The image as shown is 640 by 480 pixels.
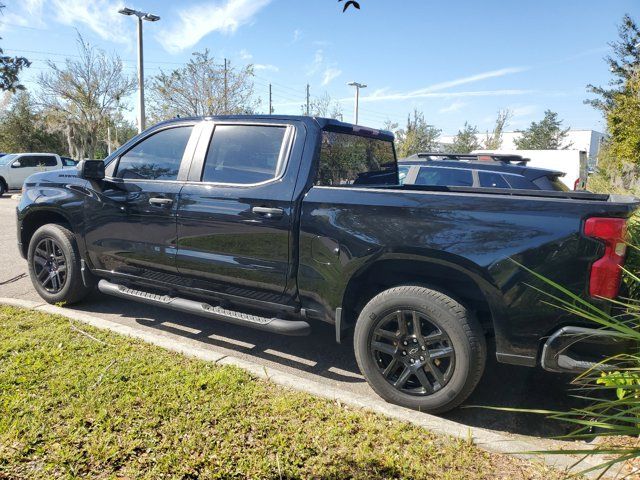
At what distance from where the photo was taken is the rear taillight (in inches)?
99.7

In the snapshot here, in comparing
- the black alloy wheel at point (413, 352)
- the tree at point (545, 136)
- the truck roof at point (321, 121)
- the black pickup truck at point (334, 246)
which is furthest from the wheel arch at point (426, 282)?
the tree at point (545, 136)

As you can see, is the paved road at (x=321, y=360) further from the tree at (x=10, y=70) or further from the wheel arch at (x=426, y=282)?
the tree at (x=10, y=70)

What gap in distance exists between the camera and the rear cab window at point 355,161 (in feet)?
12.2

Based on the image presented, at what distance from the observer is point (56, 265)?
480cm

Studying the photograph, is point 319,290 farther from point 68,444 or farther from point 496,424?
point 68,444

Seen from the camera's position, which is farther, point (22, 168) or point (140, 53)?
point (22, 168)

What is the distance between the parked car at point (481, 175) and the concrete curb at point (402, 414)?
4.76 metres

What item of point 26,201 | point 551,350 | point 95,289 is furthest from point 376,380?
point 26,201

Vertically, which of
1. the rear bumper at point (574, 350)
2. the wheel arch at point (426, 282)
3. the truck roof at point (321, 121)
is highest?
the truck roof at point (321, 121)

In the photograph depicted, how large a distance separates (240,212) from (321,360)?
1.40m

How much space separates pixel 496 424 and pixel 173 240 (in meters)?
2.80

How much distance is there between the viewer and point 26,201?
4.88 m

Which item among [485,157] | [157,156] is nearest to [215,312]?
[157,156]

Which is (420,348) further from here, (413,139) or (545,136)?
(545,136)
